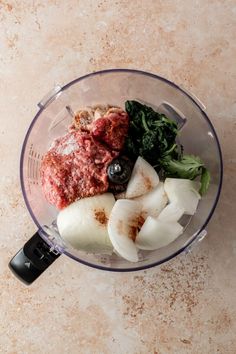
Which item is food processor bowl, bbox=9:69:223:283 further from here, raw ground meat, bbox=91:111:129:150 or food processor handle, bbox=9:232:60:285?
raw ground meat, bbox=91:111:129:150

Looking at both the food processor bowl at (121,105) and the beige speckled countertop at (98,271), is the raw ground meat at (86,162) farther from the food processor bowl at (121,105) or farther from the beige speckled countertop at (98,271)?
the beige speckled countertop at (98,271)

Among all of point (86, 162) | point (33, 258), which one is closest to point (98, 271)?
point (33, 258)

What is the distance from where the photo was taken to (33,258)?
1.23 meters

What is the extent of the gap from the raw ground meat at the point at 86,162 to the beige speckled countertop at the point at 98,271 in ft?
0.65

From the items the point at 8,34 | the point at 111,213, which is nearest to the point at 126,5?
the point at 8,34

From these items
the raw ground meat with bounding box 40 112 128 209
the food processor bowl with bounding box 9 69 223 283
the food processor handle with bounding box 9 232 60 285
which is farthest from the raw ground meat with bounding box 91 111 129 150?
the food processor handle with bounding box 9 232 60 285

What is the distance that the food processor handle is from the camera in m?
1.23

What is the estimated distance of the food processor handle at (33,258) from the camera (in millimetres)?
1229

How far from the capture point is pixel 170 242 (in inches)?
47.3

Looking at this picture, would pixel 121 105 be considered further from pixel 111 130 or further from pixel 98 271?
pixel 98 271

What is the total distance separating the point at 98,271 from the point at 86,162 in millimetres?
280

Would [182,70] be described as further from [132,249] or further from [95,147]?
[132,249]

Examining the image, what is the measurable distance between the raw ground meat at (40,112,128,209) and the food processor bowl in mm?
92

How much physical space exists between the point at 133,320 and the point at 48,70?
54 centimetres
